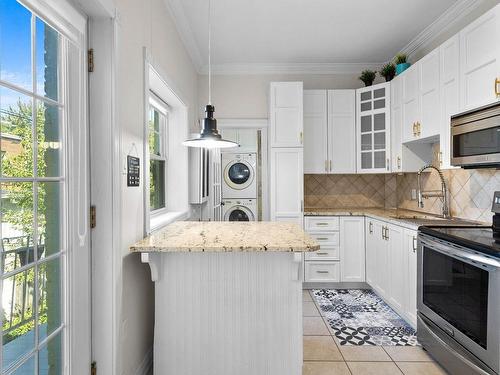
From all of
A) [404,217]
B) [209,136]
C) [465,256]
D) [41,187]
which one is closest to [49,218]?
[41,187]

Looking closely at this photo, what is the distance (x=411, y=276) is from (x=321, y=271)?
4.15ft

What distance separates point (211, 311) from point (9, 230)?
1.17 m

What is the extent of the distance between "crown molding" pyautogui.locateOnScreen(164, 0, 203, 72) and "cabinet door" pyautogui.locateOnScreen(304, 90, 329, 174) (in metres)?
1.45

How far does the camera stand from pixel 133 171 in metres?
1.86

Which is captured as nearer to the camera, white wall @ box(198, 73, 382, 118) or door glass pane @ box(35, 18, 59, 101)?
door glass pane @ box(35, 18, 59, 101)

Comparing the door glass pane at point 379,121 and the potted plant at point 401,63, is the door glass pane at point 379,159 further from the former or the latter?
the potted plant at point 401,63

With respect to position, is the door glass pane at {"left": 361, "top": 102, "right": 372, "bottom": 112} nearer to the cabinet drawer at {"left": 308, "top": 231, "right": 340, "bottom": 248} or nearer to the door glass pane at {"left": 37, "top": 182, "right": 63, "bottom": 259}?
the cabinet drawer at {"left": 308, "top": 231, "right": 340, "bottom": 248}

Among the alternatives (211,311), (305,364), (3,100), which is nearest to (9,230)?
(3,100)

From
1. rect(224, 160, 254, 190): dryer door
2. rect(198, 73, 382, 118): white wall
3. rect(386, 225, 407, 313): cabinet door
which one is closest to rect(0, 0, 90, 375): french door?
rect(386, 225, 407, 313): cabinet door

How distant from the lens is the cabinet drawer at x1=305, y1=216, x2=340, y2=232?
380 cm

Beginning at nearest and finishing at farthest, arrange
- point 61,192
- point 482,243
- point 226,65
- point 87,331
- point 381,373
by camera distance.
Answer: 1. point 61,192
2. point 87,331
3. point 482,243
4. point 381,373
5. point 226,65

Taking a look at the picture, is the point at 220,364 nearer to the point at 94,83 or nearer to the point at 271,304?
the point at 271,304

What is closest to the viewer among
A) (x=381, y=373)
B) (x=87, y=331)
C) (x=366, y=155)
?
(x=87, y=331)

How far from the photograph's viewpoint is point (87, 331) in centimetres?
156
